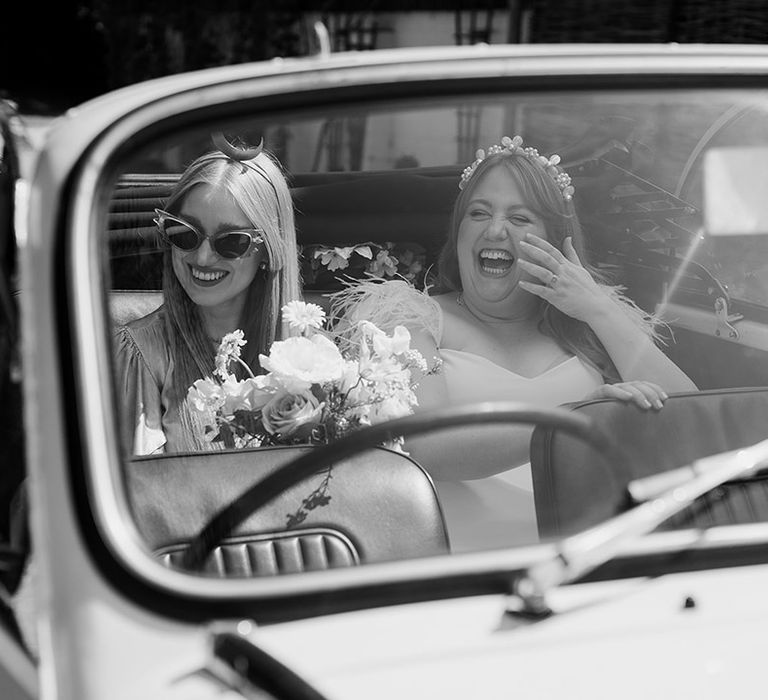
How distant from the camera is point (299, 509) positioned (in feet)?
5.75

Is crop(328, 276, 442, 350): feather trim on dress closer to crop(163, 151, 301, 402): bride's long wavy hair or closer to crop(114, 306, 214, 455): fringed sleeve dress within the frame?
crop(163, 151, 301, 402): bride's long wavy hair

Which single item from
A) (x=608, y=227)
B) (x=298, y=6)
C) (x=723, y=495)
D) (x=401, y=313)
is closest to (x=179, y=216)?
(x=401, y=313)

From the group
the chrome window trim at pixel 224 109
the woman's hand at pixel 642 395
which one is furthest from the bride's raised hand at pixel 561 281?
the chrome window trim at pixel 224 109

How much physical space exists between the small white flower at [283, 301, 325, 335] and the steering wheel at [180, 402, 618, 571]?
3.29ft

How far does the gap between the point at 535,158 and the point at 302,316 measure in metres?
0.65

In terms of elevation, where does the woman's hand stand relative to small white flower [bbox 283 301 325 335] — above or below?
below

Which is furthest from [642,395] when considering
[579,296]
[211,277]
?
[211,277]

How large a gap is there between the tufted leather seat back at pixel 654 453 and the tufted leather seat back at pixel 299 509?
0.59 feet

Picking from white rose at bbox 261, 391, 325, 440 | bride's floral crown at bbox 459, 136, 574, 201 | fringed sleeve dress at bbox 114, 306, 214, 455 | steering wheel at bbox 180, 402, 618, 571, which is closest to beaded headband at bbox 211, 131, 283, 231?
fringed sleeve dress at bbox 114, 306, 214, 455

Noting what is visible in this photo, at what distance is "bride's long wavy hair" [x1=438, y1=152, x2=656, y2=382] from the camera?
2672 millimetres

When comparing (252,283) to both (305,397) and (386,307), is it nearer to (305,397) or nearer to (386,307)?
(386,307)

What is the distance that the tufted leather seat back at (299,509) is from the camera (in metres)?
1.68

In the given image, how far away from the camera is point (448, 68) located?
1.54m

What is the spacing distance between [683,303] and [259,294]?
0.91m
